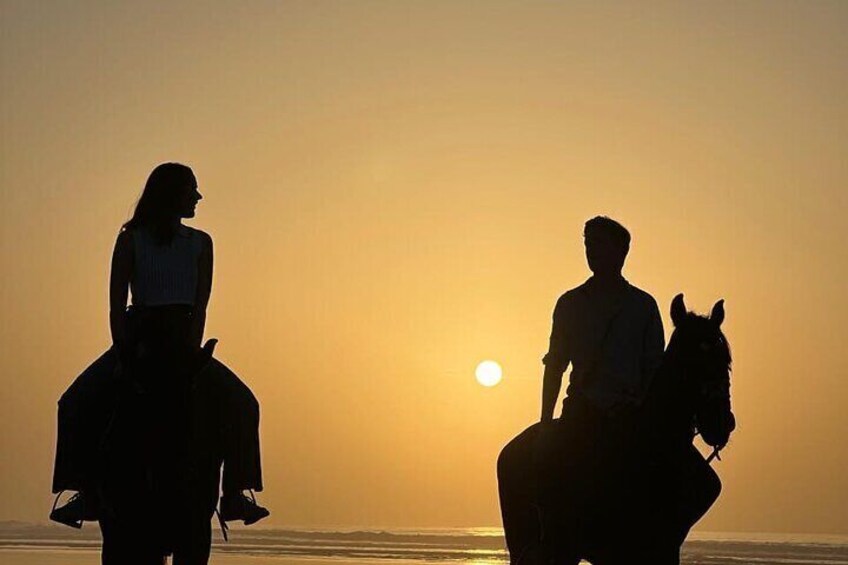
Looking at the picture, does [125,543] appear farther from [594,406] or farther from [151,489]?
[594,406]

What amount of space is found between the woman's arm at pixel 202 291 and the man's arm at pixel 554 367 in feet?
9.28

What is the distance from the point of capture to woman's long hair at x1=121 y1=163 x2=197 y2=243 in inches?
394

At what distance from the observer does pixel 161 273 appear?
989 cm

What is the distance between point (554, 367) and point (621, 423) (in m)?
0.72

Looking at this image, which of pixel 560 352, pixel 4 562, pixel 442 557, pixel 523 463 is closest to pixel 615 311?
pixel 560 352

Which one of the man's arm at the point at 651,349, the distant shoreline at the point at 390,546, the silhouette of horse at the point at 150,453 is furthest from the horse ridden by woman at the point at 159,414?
the distant shoreline at the point at 390,546

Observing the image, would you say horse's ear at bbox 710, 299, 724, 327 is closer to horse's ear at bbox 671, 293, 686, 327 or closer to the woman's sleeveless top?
horse's ear at bbox 671, 293, 686, 327

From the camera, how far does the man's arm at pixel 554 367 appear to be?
454 inches

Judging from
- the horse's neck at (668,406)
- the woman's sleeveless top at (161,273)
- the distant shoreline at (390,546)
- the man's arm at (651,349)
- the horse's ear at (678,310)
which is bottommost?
the distant shoreline at (390,546)

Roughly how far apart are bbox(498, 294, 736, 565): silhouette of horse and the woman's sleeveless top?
10.2ft

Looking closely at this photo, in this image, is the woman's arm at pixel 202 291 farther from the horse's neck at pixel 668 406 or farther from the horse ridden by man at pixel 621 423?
the horse's neck at pixel 668 406

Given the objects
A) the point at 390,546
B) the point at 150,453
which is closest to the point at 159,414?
the point at 150,453

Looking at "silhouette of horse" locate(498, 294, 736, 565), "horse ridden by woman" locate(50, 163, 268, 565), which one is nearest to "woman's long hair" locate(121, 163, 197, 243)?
"horse ridden by woman" locate(50, 163, 268, 565)

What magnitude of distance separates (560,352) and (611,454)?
0.90m
